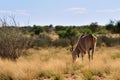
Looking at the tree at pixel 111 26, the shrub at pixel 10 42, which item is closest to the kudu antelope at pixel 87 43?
the shrub at pixel 10 42

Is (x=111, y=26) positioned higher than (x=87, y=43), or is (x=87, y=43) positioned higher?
(x=87, y=43)

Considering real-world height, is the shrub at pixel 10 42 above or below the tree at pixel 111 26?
above

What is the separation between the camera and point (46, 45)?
36.6 meters

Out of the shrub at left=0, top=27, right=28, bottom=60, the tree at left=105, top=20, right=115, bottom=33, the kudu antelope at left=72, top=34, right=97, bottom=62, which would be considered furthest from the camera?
the tree at left=105, top=20, right=115, bottom=33

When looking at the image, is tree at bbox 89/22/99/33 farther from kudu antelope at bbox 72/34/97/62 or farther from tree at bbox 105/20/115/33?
kudu antelope at bbox 72/34/97/62

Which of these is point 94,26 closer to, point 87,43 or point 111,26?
point 111,26

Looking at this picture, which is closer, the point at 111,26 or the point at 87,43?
the point at 87,43

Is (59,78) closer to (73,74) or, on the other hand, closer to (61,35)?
(73,74)

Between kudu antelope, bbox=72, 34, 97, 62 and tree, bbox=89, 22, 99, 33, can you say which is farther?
tree, bbox=89, 22, 99, 33

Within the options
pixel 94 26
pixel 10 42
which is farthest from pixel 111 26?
pixel 10 42

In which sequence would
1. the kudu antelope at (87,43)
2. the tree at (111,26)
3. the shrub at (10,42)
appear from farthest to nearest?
the tree at (111,26) < the shrub at (10,42) < the kudu antelope at (87,43)

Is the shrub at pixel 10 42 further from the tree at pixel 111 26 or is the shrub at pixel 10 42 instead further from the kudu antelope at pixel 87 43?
the tree at pixel 111 26

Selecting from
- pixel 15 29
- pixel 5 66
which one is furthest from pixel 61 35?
pixel 5 66

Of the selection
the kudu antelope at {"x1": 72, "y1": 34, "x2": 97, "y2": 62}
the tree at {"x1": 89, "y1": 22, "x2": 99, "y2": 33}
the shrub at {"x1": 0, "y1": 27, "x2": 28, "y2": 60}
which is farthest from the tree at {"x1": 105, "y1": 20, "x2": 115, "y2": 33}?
the kudu antelope at {"x1": 72, "y1": 34, "x2": 97, "y2": 62}
